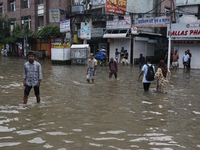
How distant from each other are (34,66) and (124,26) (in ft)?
60.5

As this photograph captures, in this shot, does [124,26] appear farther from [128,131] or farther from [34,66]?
[128,131]

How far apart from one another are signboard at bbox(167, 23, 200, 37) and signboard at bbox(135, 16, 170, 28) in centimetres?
99

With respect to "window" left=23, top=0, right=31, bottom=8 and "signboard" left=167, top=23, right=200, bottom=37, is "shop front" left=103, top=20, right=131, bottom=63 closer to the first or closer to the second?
"signboard" left=167, top=23, right=200, bottom=37

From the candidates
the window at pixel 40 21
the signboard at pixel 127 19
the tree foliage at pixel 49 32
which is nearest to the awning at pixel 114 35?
the signboard at pixel 127 19

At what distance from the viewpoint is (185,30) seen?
61.5 feet

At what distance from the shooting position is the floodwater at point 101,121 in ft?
13.4

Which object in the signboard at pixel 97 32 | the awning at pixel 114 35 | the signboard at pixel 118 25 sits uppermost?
the signboard at pixel 118 25

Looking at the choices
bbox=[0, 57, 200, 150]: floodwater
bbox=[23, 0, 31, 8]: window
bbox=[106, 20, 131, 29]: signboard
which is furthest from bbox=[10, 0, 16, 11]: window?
bbox=[0, 57, 200, 150]: floodwater

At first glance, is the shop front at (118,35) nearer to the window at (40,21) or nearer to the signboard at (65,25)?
the signboard at (65,25)

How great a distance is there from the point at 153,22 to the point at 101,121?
17255mm

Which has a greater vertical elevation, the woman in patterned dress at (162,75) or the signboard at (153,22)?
the signboard at (153,22)

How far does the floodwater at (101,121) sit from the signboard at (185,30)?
1127cm

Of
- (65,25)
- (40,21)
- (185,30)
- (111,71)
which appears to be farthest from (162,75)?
(40,21)

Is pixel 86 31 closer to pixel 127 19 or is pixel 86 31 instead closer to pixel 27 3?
pixel 127 19
